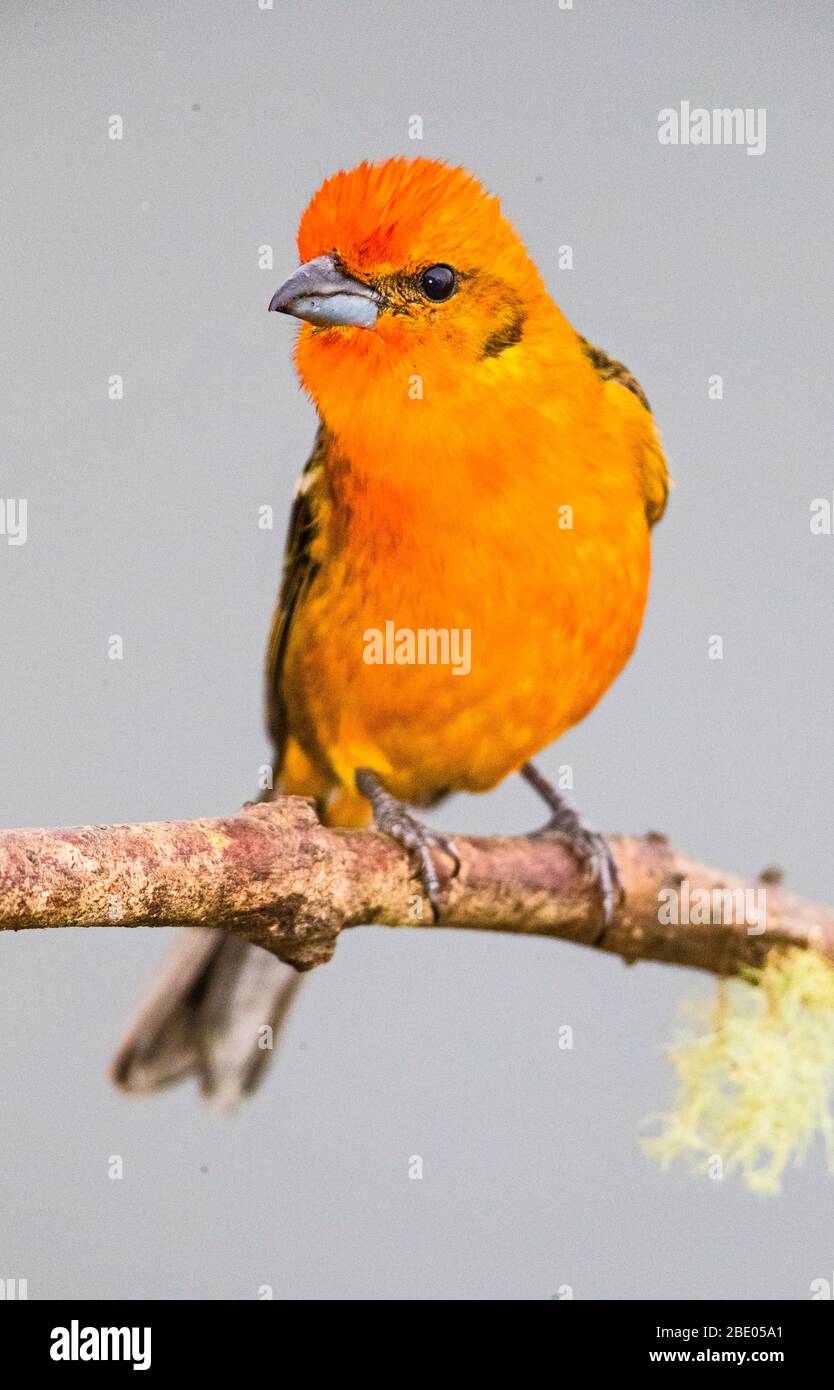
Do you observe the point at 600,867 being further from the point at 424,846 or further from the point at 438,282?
the point at 438,282

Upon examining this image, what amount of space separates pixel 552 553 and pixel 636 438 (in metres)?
0.49

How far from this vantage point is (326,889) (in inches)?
114

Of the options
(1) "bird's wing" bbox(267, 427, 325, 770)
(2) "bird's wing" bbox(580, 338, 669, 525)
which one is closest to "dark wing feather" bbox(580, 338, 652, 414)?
(2) "bird's wing" bbox(580, 338, 669, 525)

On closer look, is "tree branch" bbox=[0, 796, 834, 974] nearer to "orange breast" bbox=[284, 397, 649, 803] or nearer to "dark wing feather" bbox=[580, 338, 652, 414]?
"orange breast" bbox=[284, 397, 649, 803]

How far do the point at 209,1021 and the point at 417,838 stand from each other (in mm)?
1109

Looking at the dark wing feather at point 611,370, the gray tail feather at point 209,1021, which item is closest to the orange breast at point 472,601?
the dark wing feather at point 611,370

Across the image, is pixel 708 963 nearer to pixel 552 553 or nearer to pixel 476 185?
pixel 552 553

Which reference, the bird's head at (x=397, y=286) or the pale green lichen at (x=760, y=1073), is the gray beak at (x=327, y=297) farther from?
the pale green lichen at (x=760, y=1073)

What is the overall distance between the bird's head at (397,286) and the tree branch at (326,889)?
90 cm

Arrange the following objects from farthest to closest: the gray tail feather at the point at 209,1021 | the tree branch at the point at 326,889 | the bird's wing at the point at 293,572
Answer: the gray tail feather at the point at 209,1021 → the bird's wing at the point at 293,572 → the tree branch at the point at 326,889

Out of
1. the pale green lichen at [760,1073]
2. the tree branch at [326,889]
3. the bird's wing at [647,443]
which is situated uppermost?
the bird's wing at [647,443]

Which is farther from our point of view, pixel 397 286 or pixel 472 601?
pixel 472 601

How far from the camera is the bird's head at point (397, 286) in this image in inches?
118

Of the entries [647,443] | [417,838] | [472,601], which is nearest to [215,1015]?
[417,838]
